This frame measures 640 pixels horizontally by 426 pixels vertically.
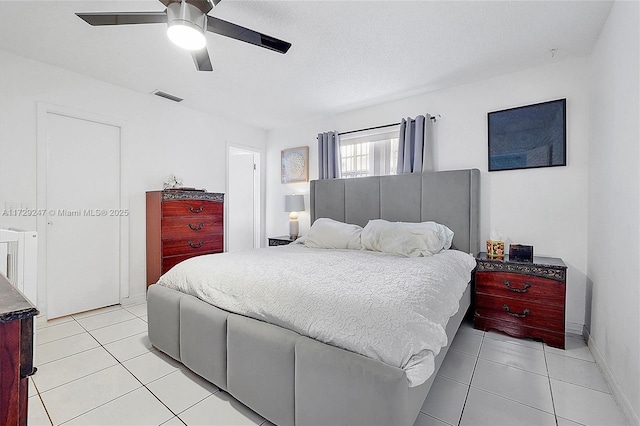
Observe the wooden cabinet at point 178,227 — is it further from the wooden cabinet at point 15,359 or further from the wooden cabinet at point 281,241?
the wooden cabinet at point 15,359

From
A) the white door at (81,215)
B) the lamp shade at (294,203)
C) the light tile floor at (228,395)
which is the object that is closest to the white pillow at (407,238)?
the light tile floor at (228,395)

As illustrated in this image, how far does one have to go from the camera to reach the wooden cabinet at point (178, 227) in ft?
11.0

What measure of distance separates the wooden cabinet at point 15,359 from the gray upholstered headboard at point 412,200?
10.4 feet

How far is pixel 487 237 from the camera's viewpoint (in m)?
3.10

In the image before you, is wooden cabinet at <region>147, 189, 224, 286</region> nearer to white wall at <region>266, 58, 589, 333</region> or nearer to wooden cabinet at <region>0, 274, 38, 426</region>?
white wall at <region>266, 58, 589, 333</region>

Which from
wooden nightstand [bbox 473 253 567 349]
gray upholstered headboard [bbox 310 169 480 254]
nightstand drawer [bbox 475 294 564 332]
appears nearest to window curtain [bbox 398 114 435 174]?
gray upholstered headboard [bbox 310 169 480 254]

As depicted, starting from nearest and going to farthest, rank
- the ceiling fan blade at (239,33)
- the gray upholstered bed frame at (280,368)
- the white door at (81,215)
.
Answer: the gray upholstered bed frame at (280,368) < the ceiling fan blade at (239,33) < the white door at (81,215)

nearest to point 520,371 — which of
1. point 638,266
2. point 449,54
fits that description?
point 638,266

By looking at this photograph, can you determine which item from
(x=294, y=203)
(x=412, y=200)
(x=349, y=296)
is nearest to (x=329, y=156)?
(x=294, y=203)

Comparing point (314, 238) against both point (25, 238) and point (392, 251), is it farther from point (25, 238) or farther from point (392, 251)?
point (25, 238)

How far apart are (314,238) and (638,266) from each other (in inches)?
96.6

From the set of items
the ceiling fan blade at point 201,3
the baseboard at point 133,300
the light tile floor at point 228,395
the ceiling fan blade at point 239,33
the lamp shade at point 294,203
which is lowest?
the light tile floor at point 228,395

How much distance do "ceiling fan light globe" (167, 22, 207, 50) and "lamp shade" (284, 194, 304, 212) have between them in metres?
2.70

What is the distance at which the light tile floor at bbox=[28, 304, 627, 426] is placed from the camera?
161 cm
